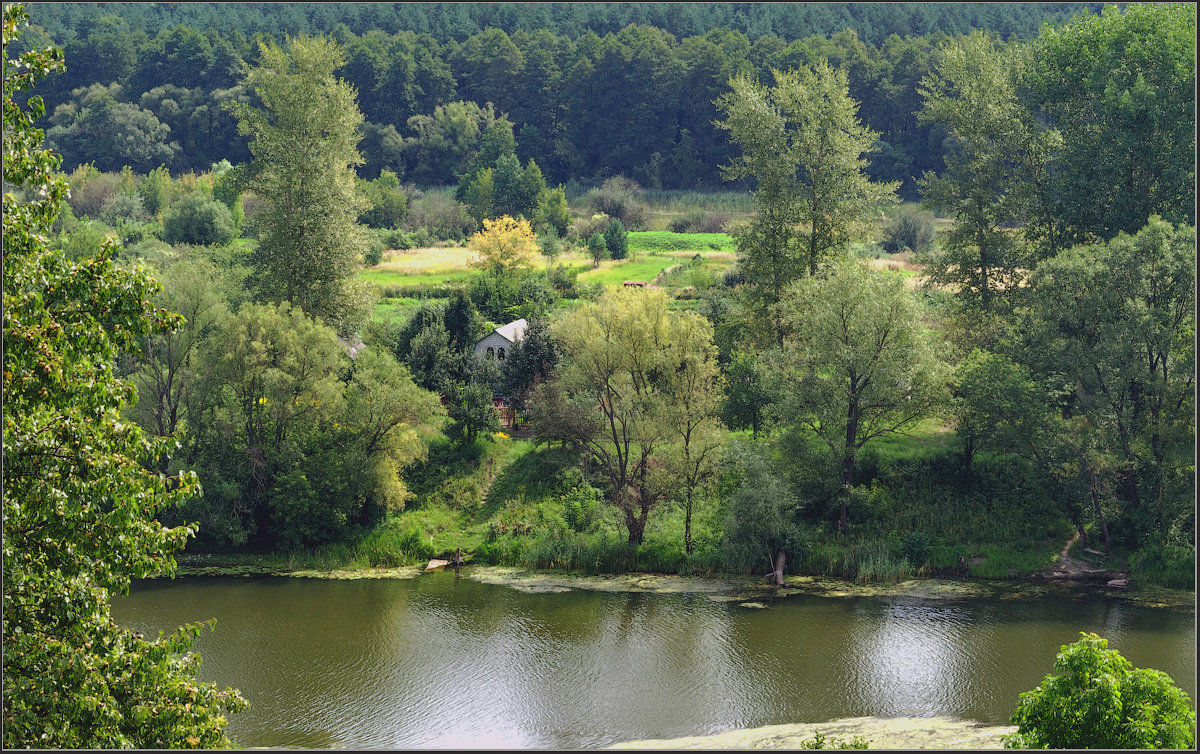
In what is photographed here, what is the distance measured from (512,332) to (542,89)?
7597cm

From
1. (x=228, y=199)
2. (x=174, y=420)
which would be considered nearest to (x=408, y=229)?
(x=228, y=199)

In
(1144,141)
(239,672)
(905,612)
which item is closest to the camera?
(239,672)

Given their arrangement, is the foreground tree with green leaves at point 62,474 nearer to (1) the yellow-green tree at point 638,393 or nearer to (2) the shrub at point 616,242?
(1) the yellow-green tree at point 638,393

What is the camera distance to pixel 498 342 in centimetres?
4184

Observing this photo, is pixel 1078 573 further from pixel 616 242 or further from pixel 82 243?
pixel 82 243

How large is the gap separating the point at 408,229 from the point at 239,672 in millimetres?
62025

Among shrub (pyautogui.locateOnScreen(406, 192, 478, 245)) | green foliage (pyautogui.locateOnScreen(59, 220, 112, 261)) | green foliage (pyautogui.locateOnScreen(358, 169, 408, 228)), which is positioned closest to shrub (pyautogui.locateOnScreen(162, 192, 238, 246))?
green foliage (pyautogui.locateOnScreen(59, 220, 112, 261))

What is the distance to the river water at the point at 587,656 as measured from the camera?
23.6m

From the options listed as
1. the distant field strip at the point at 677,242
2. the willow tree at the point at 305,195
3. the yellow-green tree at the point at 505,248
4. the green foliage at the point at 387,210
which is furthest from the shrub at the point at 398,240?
the willow tree at the point at 305,195

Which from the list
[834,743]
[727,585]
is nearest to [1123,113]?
[727,585]

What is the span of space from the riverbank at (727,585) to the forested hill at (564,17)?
96376 millimetres

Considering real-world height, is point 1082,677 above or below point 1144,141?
below

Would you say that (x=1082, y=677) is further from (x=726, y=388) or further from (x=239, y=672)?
(x=726, y=388)

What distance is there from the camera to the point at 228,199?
74812mm
